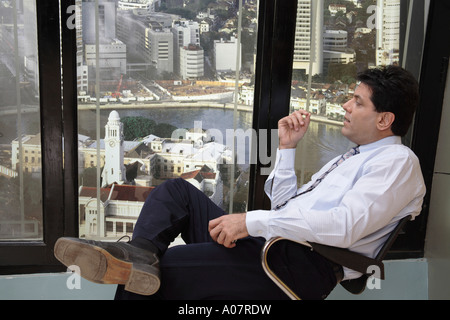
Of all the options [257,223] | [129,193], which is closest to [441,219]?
[257,223]

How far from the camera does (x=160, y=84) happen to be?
254cm

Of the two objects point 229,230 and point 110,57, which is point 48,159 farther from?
point 229,230

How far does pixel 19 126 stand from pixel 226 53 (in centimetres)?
104

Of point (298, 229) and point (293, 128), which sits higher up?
point (293, 128)

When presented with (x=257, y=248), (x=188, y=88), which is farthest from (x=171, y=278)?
(x=188, y=88)

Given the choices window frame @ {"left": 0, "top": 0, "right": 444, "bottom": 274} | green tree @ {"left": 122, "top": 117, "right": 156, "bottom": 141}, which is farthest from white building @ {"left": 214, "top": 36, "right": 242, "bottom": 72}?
green tree @ {"left": 122, "top": 117, "right": 156, "bottom": 141}

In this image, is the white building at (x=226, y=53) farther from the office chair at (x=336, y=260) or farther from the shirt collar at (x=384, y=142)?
the office chair at (x=336, y=260)

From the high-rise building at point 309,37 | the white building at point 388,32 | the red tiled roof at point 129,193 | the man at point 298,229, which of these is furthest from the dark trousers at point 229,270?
the white building at point 388,32

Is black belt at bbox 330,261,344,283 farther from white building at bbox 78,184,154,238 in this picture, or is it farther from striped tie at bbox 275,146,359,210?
white building at bbox 78,184,154,238

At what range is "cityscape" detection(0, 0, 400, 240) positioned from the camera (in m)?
2.43

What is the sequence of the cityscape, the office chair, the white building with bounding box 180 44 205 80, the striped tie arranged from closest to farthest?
1. the office chair
2. the striped tie
3. the cityscape
4. the white building with bounding box 180 44 205 80

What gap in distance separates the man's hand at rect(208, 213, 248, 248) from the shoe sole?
289 mm

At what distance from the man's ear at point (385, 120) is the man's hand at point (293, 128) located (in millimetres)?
329

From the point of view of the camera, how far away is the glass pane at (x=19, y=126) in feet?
7.68
